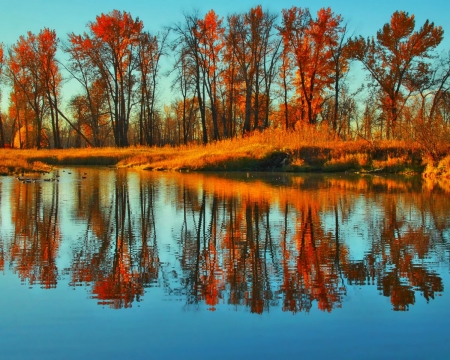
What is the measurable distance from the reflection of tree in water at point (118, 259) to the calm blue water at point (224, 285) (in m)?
0.02

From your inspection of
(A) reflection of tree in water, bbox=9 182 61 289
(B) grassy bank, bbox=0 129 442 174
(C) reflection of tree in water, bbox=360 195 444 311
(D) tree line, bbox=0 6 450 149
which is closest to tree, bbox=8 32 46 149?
(D) tree line, bbox=0 6 450 149

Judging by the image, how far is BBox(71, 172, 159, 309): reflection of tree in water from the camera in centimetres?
431

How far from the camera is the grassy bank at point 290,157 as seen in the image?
75.3ft

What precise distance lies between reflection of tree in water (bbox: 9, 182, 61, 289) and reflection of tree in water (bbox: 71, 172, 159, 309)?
0.89 feet

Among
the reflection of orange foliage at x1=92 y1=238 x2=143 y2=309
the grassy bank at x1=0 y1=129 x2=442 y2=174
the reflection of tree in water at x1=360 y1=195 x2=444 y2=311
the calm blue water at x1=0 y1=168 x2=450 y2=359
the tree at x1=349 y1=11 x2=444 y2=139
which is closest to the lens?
the calm blue water at x1=0 y1=168 x2=450 y2=359

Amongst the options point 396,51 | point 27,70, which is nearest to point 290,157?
point 396,51

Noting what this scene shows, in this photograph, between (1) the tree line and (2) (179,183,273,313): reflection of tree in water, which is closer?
(2) (179,183,273,313): reflection of tree in water

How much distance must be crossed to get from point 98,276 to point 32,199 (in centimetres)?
→ 711

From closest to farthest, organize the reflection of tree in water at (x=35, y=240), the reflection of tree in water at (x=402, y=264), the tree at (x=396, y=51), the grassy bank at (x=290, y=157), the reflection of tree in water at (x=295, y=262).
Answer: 1. the reflection of tree in water at (x=295, y=262)
2. the reflection of tree in water at (x=402, y=264)
3. the reflection of tree in water at (x=35, y=240)
4. the grassy bank at (x=290, y=157)
5. the tree at (x=396, y=51)

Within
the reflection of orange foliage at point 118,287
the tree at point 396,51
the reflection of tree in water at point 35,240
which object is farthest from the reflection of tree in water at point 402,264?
the tree at point 396,51

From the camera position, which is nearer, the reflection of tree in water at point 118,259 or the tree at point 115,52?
the reflection of tree in water at point 118,259

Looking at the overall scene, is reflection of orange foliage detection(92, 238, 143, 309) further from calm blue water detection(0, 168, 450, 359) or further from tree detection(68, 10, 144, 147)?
tree detection(68, 10, 144, 147)

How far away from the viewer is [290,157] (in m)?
25.7

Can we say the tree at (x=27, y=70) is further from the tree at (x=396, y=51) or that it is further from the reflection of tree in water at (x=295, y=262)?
the reflection of tree in water at (x=295, y=262)
